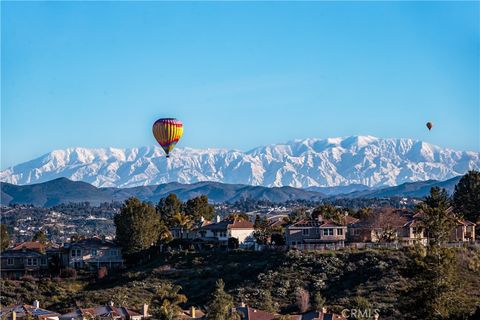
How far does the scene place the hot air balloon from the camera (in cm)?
Answer: 10244

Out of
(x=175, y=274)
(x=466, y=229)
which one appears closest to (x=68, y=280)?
(x=175, y=274)

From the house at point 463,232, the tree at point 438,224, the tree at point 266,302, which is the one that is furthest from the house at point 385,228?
the tree at point 266,302

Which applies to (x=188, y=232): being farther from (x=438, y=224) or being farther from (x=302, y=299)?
(x=302, y=299)

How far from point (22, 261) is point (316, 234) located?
30581mm

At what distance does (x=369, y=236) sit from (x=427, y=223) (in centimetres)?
955

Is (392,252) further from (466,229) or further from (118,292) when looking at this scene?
(118,292)

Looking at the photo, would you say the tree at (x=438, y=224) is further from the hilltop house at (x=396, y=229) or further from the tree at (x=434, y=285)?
the tree at (x=434, y=285)

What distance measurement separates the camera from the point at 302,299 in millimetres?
80500

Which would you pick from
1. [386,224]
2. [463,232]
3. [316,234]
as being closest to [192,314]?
[316,234]

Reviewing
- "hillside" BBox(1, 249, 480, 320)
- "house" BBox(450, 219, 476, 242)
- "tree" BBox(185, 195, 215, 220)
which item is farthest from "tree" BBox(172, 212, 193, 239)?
"house" BBox(450, 219, 476, 242)

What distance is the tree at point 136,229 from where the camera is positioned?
4176 inches

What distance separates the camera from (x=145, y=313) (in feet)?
228

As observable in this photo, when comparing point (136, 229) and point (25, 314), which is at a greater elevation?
point (136, 229)

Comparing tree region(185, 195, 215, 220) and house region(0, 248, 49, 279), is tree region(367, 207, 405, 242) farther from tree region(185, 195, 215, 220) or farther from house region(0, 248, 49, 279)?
tree region(185, 195, 215, 220)
